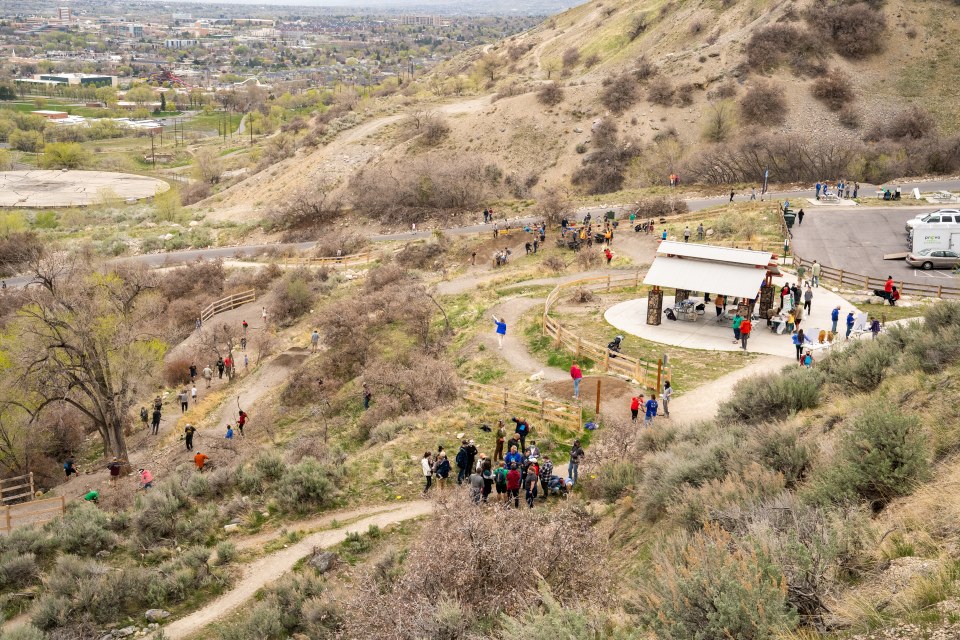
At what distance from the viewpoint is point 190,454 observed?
2264 centimetres

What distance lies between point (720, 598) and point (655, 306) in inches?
762

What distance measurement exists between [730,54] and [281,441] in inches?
2302

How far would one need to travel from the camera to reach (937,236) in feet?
107

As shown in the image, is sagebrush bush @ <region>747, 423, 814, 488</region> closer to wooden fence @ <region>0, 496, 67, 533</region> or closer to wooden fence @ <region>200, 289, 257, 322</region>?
wooden fence @ <region>0, 496, 67, 533</region>

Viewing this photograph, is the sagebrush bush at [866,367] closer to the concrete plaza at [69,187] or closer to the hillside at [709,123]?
the hillside at [709,123]

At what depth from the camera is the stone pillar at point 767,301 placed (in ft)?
82.7

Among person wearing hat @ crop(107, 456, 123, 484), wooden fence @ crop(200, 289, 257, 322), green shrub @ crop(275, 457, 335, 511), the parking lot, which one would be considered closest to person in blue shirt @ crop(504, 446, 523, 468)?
green shrub @ crop(275, 457, 335, 511)

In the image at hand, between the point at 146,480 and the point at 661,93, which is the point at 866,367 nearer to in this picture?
the point at 146,480

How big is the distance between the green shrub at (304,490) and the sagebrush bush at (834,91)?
5656 centimetres

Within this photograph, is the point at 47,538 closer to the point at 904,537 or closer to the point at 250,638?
the point at 250,638

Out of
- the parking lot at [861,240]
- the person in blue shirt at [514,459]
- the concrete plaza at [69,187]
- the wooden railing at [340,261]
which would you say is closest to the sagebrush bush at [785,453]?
the person in blue shirt at [514,459]

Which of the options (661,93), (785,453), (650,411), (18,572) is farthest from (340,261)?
(785,453)

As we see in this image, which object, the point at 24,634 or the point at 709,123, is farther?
the point at 709,123

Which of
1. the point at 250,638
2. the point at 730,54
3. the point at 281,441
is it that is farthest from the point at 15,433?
the point at 730,54
